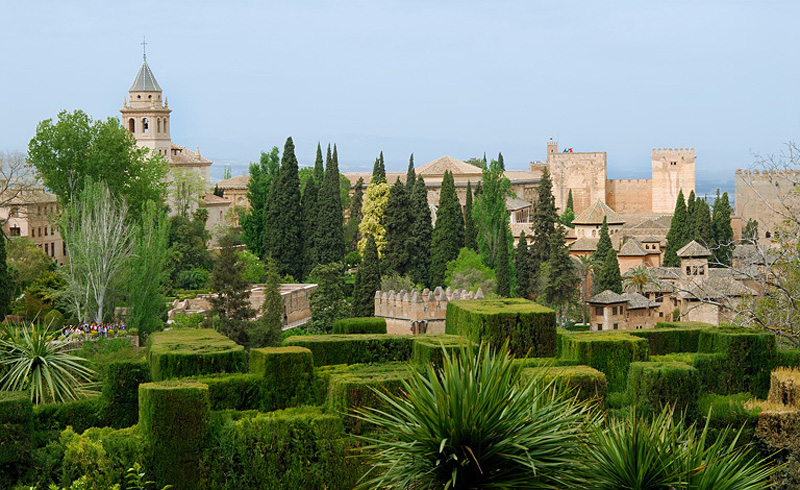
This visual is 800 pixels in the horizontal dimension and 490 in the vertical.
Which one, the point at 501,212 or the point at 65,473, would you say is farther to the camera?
the point at 501,212

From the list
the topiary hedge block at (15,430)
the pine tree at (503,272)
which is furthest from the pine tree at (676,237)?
the topiary hedge block at (15,430)

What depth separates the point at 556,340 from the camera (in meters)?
20.5

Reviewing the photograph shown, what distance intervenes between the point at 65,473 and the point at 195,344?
13.2 feet

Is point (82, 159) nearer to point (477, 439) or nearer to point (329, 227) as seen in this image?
point (329, 227)

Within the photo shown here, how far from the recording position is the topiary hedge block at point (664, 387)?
54.6 feet

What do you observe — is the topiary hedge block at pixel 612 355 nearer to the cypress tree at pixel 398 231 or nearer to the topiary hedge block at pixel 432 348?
the topiary hedge block at pixel 432 348

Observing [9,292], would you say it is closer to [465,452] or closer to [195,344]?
[195,344]

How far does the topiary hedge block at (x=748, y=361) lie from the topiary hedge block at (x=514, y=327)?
117 inches

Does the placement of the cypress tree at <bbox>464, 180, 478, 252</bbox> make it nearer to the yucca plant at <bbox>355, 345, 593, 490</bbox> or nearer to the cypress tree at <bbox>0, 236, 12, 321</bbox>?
the cypress tree at <bbox>0, 236, 12, 321</bbox>

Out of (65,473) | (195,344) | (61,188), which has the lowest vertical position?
(65,473)

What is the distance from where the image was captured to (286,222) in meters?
47.7

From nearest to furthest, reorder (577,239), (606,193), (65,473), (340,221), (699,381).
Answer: (65,473)
(699,381)
(340,221)
(577,239)
(606,193)

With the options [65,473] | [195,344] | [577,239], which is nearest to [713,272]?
[577,239]

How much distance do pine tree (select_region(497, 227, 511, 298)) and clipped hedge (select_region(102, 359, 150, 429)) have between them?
1211 inches
